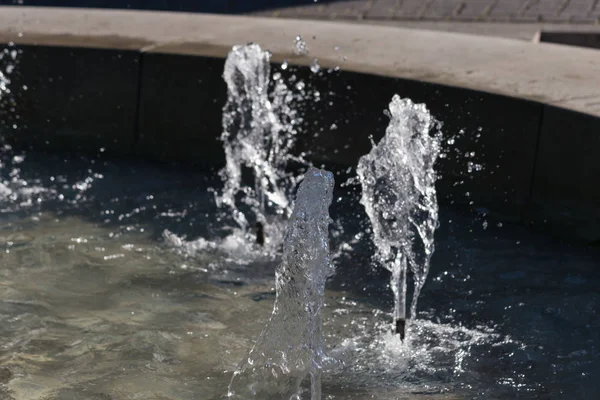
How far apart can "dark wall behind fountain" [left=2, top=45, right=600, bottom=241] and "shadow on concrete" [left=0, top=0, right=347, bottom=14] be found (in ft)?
13.2

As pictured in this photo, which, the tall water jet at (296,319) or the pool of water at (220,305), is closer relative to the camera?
the tall water jet at (296,319)

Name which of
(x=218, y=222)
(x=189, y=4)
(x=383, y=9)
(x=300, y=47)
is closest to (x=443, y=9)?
(x=383, y=9)

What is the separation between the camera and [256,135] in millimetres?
5551

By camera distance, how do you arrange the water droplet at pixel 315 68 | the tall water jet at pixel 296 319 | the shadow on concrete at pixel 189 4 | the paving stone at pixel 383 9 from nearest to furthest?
the tall water jet at pixel 296 319
the water droplet at pixel 315 68
the paving stone at pixel 383 9
the shadow on concrete at pixel 189 4

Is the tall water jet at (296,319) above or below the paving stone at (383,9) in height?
below

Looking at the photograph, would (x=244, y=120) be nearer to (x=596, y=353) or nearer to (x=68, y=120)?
(x=68, y=120)

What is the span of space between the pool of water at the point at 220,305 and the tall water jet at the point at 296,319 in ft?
0.36

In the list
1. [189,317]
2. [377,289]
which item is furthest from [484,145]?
[189,317]

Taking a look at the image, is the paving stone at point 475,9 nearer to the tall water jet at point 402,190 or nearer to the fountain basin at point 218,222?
the fountain basin at point 218,222

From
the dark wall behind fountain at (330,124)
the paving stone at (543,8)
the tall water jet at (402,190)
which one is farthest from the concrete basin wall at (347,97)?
the paving stone at (543,8)

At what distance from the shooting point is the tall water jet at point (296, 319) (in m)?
3.31

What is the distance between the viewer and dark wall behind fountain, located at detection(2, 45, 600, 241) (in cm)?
462

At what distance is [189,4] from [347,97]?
4990 mm

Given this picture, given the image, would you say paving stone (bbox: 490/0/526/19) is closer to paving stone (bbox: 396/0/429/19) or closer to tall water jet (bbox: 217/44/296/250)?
paving stone (bbox: 396/0/429/19)
